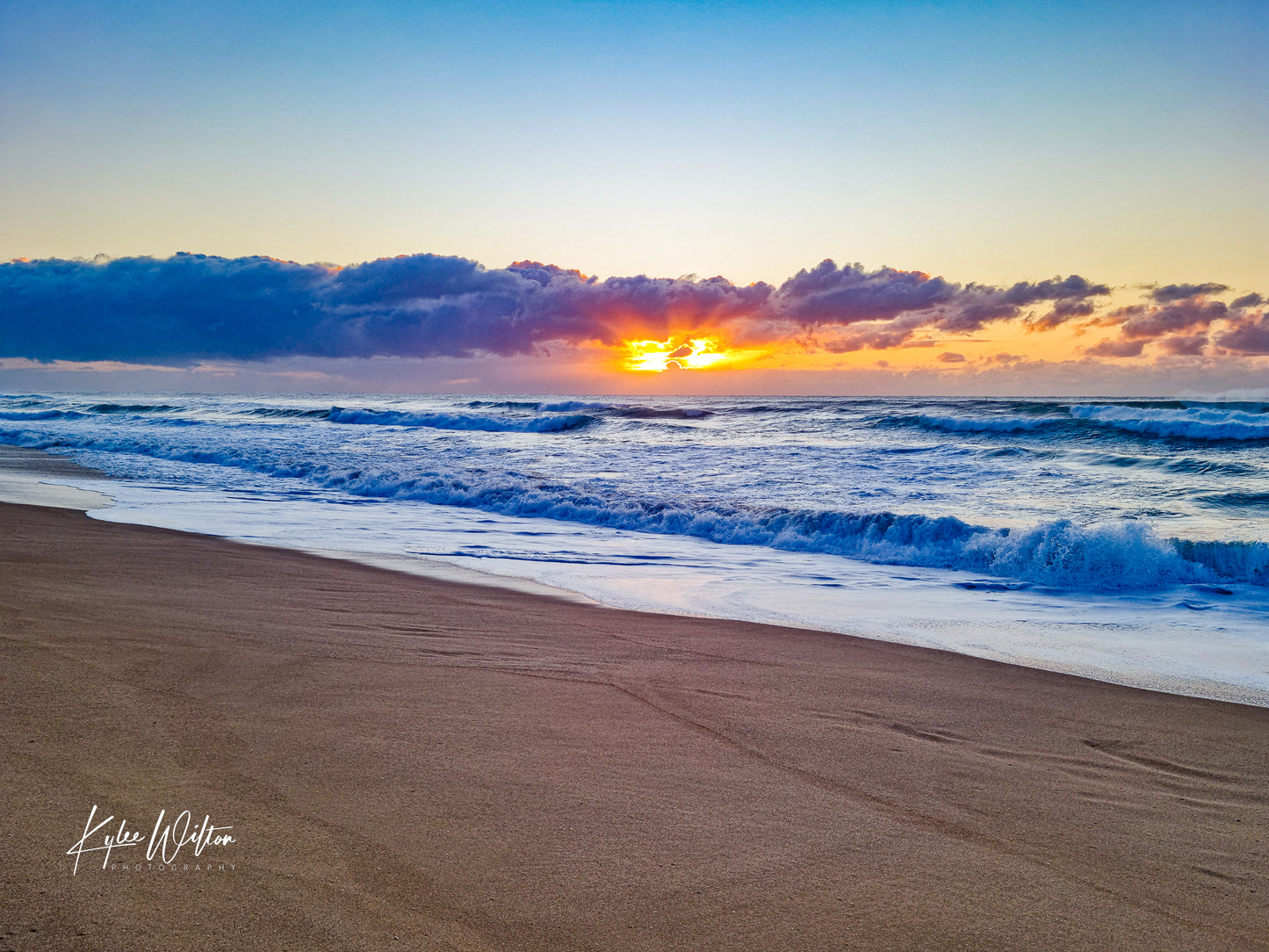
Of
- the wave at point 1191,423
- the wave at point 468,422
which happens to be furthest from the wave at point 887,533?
the wave at point 468,422

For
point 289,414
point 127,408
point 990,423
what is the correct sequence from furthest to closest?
point 127,408, point 289,414, point 990,423

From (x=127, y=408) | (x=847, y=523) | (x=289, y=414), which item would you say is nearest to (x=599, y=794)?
(x=847, y=523)

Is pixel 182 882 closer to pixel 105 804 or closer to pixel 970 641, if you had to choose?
pixel 105 804

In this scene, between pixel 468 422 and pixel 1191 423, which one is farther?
pixel 468 422

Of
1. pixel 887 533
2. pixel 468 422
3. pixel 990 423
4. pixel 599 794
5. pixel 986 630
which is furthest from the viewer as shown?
pixel 468 422

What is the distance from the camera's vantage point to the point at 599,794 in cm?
270

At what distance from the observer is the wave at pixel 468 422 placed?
36.9 m

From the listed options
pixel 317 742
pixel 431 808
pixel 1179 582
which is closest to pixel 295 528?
pixel 317 742

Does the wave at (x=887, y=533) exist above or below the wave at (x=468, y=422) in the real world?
below

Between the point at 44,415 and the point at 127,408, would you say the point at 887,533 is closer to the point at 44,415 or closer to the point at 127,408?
the point at 44,415

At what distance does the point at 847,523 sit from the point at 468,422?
3140 centimetres

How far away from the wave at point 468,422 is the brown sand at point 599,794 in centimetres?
3171

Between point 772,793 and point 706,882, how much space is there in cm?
68

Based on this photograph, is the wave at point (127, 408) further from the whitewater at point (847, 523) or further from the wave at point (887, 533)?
the wave at point (887, 533)
